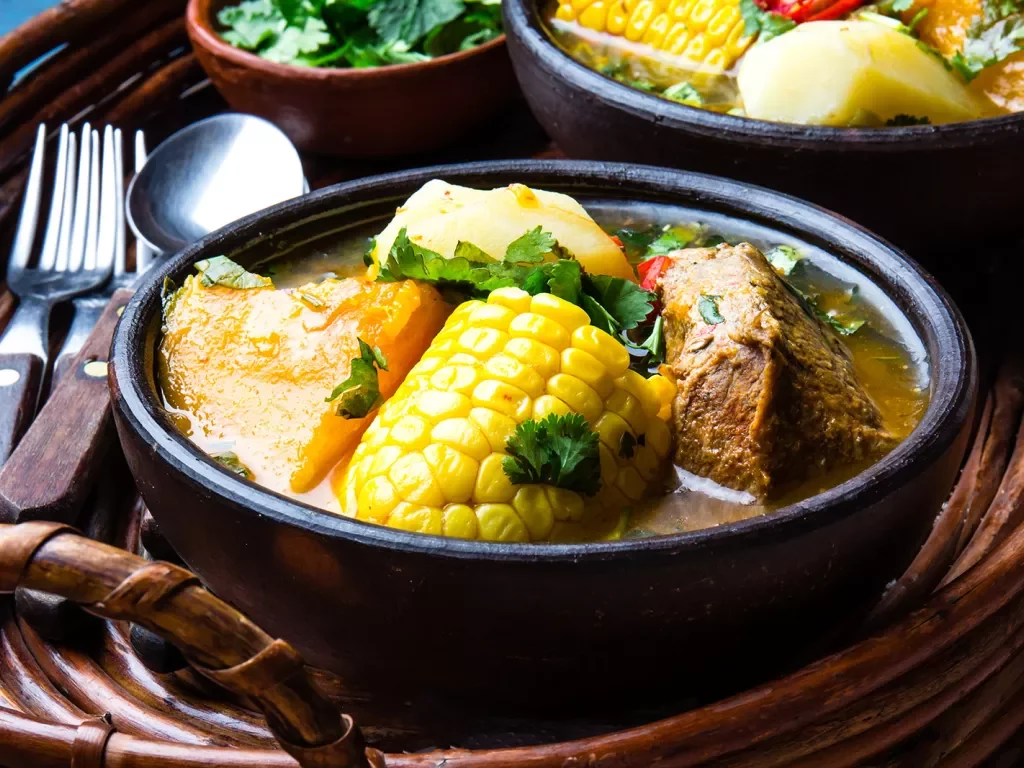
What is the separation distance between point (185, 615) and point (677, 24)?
1.58m

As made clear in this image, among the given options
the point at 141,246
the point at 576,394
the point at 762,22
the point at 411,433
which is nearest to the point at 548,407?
the point at 576,394

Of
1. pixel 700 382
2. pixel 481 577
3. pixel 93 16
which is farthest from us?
pixel 93 16

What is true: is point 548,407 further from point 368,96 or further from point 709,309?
point 368,96

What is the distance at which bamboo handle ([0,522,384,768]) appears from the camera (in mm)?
785

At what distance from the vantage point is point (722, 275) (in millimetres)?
1303

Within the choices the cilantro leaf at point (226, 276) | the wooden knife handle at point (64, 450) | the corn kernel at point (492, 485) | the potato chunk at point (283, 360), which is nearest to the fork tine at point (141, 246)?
the wooden knife handle at point (64, 450)

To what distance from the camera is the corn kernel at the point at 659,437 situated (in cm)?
120

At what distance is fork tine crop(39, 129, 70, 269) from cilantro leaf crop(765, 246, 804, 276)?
1220 mm

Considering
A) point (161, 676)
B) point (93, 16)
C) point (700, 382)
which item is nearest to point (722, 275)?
point (700, 382)

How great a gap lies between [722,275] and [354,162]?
1.29 meters

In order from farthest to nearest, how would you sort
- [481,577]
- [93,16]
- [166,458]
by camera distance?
[93,16] < [166,458] < [481,577]

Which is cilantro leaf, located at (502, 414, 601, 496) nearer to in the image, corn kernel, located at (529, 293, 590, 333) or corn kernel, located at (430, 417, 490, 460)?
corn kernel, located at (430, 417, 490, 460)

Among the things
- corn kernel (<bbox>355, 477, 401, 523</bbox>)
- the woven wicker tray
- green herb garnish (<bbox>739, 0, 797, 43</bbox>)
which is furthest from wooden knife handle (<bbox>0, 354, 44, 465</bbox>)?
green herb garnish (<bbox>739, 0, 797, 43</bbox>)

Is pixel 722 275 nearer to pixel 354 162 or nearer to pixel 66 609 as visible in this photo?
pixel 66 609
